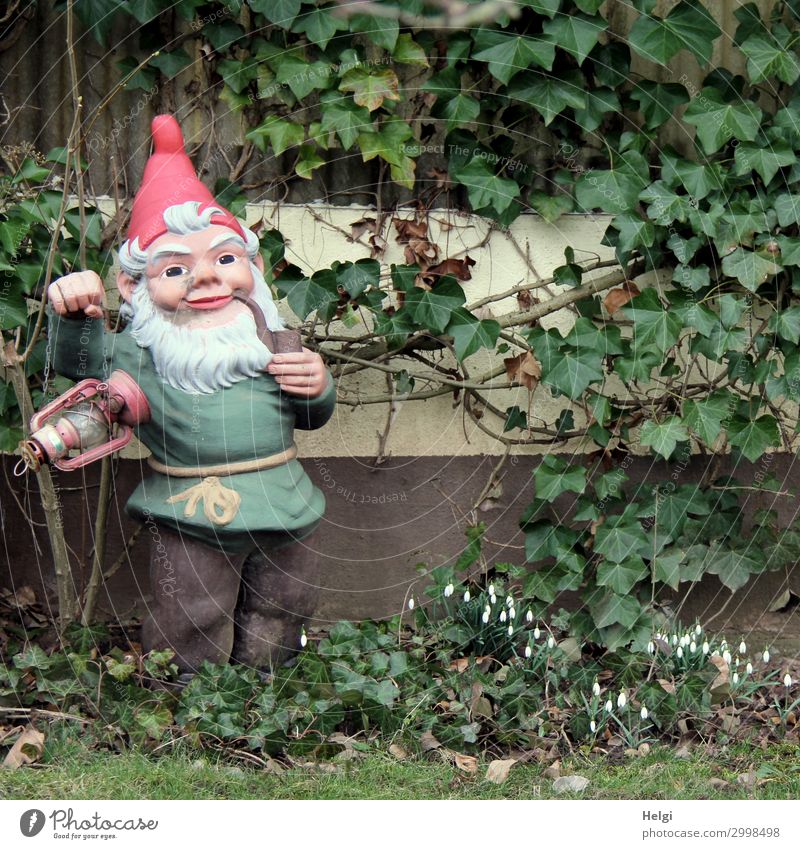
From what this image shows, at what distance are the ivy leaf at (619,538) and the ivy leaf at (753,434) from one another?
1.27 ft

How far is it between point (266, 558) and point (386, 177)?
129cm

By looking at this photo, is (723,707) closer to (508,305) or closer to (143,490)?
(508,305)

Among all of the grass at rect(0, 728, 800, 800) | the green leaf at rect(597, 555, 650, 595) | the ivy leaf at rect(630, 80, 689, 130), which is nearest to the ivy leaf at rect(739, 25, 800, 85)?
the ivy leaf at rect(630, 80, 689, 130)

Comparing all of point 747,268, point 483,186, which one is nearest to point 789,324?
point 747,268

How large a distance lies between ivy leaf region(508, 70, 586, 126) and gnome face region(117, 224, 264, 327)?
1080mm

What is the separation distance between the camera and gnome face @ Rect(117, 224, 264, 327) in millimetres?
3055

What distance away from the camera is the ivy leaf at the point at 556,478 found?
3.61m

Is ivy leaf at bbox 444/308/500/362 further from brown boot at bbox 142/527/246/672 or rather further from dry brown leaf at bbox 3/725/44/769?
dry brown leaf at bbox 3/725/44/769

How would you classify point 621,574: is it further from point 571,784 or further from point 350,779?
point 350,779

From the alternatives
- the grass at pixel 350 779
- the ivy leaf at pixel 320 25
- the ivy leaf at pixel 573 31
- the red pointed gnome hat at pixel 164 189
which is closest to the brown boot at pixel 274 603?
the grass at pixel 350 779

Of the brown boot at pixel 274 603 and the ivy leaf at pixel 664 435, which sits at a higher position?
the ivy leaf at pixel 664 435

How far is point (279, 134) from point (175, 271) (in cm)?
74

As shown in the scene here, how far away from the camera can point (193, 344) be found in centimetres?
306

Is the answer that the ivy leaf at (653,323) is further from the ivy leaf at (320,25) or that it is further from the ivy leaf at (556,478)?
the ivy leaf at (320,25)
